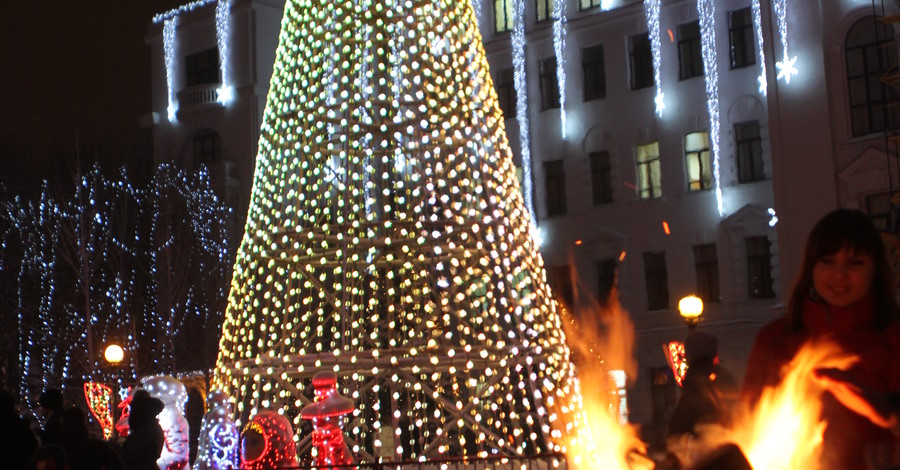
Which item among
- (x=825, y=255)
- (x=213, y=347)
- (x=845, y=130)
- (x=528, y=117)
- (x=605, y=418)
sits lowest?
(x=605, y=418)

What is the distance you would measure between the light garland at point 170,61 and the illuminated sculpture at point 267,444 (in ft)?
93.1

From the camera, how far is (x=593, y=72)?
29422 mm

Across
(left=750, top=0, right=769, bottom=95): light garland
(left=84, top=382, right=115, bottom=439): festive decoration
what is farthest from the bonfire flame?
(left=750, top=0, right=769, bottom=95): light garland

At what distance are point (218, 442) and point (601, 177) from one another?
19795mm

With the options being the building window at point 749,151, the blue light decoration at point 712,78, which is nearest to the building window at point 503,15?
the blue light decoration at point 712,78

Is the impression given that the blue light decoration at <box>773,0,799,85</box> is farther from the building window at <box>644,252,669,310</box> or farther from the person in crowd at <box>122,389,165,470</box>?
the person in crowd at <box>122,389,165,470</box>

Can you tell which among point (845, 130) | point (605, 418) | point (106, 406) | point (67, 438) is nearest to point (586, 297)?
point (845, 130)

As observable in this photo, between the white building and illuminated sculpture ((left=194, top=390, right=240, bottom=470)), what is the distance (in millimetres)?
15063

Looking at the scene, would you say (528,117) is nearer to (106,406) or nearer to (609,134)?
(609,134)

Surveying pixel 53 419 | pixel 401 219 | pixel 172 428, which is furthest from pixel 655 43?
pixel 53 419

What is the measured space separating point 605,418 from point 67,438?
4445 millimetres

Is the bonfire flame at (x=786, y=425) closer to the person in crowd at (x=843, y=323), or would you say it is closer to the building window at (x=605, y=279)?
the person in crowd at (x=843, y=323)

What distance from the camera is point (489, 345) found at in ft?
38.5

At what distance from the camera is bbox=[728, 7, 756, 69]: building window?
2653cm
